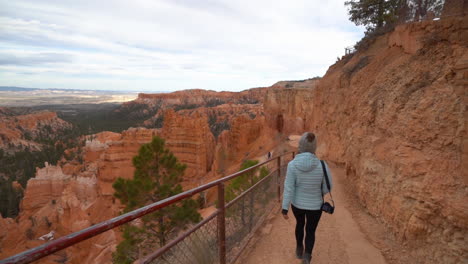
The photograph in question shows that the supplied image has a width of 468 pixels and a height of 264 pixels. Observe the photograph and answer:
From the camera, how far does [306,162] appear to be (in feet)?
10.1

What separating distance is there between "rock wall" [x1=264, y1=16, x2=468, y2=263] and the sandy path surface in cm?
56

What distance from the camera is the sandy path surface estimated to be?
3.88 meters

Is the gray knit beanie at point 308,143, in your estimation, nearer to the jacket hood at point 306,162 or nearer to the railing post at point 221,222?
the jacket hood at point 306,162

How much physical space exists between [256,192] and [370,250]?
6.76 feet

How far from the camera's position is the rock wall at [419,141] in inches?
133

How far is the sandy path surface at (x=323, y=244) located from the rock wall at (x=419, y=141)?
56 cm

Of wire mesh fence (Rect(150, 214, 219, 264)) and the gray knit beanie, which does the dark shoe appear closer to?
wire mesh fence (Rect(150, 214, 219, 264))

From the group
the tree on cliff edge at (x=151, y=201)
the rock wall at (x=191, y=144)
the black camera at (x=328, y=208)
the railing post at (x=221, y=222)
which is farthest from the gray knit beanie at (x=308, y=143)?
the rock wall at (x=191, y=144)

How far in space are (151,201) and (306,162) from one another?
1024cm

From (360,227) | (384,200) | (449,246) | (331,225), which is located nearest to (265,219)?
(331,225)

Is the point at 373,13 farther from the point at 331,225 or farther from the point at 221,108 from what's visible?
the point at 221,108

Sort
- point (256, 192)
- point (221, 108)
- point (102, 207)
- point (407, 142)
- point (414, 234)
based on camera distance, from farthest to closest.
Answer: point (221, 108), point (102, 207), point (256, 192), point (407, 142), point (414, 234)

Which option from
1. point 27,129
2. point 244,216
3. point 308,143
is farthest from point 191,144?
point 27,129

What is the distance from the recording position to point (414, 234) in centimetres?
378
